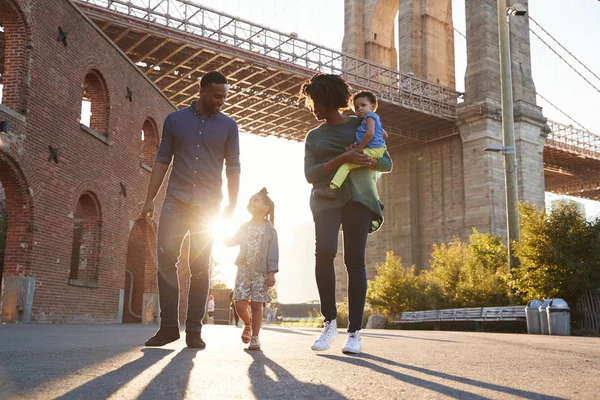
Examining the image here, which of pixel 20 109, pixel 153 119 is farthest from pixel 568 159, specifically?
pixel 20 109

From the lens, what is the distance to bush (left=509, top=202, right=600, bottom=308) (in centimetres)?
1259

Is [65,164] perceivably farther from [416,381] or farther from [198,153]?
[416,381]

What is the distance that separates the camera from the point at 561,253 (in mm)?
12688

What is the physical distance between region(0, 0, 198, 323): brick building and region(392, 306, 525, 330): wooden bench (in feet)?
24.1

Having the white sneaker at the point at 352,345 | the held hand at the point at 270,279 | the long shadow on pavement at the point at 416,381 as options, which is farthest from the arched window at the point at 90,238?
the long shadow on pavement at the point at 416,381

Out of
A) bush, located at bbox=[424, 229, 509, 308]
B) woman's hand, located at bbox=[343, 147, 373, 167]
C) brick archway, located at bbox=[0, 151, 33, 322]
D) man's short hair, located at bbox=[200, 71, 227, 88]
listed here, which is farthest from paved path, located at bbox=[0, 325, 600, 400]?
bush, located at bbox=[424, 229, 509, 308]

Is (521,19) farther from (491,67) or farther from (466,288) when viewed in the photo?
(466,288)

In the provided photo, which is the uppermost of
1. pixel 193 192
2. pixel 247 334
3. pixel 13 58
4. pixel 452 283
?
pixel 13 58

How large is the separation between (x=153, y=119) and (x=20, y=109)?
6.66m

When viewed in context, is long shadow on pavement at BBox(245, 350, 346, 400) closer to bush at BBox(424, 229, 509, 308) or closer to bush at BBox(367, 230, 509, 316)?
bush at BBox(424, 229, 509, 308)

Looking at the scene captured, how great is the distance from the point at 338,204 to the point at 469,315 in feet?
37.8

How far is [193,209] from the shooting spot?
4.57m

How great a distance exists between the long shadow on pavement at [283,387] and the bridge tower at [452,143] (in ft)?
97.1

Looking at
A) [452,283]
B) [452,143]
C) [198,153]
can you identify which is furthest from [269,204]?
[452,143]
